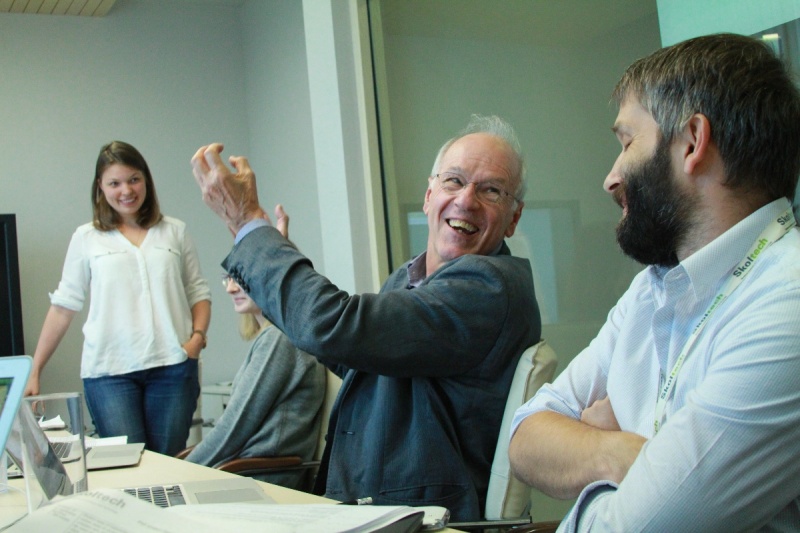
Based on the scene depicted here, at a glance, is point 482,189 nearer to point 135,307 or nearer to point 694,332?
point 694,332

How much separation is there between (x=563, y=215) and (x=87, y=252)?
211cm

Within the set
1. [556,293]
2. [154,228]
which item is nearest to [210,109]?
[154,228]

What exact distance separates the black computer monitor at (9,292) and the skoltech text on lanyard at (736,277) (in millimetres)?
4718

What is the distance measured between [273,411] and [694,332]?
5.04 feet

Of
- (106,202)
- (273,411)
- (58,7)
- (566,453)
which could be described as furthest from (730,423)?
(58,7)

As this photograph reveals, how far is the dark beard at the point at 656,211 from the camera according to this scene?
48.9 inches

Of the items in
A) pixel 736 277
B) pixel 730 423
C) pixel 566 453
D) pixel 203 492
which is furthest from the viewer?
pixel 203 492

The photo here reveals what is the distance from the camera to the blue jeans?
338 cm

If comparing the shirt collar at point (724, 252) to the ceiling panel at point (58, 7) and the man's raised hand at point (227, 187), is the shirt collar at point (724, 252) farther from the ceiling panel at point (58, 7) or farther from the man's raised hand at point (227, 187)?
the ceiling panel at point (58, 7)

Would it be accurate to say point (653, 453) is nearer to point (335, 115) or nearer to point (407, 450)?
point (407, 450)

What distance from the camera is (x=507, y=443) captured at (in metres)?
1.63

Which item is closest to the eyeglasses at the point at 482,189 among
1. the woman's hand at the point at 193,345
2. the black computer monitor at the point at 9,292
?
the woman's hand at the point at 193,345

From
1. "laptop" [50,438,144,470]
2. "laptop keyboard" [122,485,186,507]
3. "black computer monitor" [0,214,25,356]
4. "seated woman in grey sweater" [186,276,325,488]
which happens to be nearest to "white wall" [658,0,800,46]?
"seated woman in grey sweater" [186,276,325,488]

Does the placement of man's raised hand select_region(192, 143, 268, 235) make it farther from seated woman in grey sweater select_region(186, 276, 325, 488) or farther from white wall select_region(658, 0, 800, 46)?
white wall select_region(658, 0, 800, 46)
